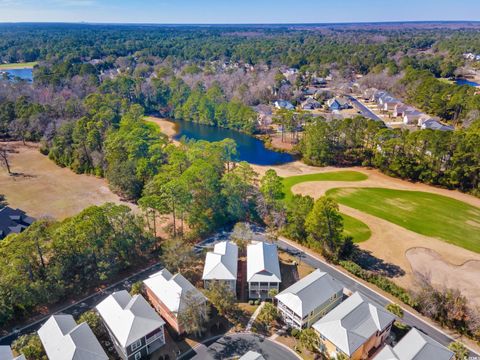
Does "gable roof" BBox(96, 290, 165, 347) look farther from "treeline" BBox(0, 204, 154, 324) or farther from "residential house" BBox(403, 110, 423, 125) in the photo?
"residential house" BBox(403, 110, 423, 125)

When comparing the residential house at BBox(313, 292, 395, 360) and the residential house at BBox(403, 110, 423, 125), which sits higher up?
the residential house at BBox(403, 110, 423, 125)

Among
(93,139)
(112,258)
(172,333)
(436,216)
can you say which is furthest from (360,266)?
(93,139)

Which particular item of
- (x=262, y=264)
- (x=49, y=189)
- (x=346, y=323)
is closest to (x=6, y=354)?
(x=262, y=264)

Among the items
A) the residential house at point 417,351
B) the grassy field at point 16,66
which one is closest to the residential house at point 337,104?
the residential house at point 417,351

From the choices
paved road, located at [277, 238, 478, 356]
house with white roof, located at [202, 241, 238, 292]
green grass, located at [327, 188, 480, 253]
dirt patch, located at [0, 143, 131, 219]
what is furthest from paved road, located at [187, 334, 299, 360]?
dirt patch, located at [0, 143, 131, 219]

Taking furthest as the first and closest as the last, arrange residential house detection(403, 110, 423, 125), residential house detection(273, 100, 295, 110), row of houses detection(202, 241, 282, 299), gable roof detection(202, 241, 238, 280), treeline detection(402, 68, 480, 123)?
residential house detection(273, 100, 295, 110)
residential house detection(403, 110, 423, 125)
treeline detection(402, 68, 480, 123)
gable roof detection(202, 241, 238, 280)
row of houses detection(202, 241, 282, 299)

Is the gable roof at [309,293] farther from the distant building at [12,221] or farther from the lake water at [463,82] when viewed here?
the lake water at [463,82]
